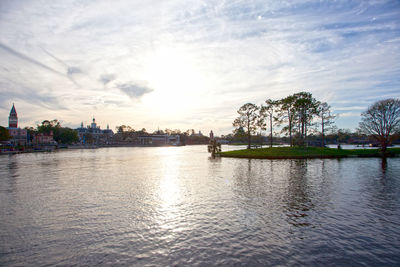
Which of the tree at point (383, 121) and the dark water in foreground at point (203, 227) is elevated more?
the tree at point (383, 121)

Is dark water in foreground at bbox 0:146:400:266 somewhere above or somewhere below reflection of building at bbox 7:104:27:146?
below

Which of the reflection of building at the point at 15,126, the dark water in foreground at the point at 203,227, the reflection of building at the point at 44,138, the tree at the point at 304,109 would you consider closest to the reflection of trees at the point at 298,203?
the dark water in foreground at the point at 203,227

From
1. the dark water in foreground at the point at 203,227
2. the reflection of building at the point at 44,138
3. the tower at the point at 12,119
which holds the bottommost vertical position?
the dark water in foreground at the point at 203,227

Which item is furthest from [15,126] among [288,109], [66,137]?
[288,109]

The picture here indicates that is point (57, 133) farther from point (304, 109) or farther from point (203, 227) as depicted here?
point (203, 227)

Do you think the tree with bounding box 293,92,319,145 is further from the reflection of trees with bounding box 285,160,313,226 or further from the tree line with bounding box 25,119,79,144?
the tree line with bounding box 25,119,79,144

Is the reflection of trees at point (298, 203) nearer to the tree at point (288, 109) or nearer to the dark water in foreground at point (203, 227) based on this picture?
the dark water in foreground at point (203, 227)

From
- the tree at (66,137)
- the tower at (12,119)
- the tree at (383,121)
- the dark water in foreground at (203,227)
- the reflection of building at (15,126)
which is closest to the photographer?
the dark water in foreground at (203,227)

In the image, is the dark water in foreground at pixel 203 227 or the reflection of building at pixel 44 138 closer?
the dark water in foreground at pixel 203 227

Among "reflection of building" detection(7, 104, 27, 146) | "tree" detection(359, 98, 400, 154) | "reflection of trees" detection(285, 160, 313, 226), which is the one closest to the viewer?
"reflection of trees" detection(285, 160, 313, 226)

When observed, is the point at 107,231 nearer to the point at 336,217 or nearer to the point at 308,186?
the point at 336,217

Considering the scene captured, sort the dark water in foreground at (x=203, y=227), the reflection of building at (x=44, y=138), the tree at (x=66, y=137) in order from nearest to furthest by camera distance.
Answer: the dark water in foreground at (x=203, y=227) < the tree at (x=66, y=137) < the reflection of building at (x=44, y=138)

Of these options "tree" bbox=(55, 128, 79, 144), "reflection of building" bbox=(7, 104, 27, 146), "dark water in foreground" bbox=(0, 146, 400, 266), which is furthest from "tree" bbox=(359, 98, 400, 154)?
"reflection of building" bbox=(7, 104, 27, 146)

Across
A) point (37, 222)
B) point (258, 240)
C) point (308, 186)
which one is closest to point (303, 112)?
point (308, 186)
